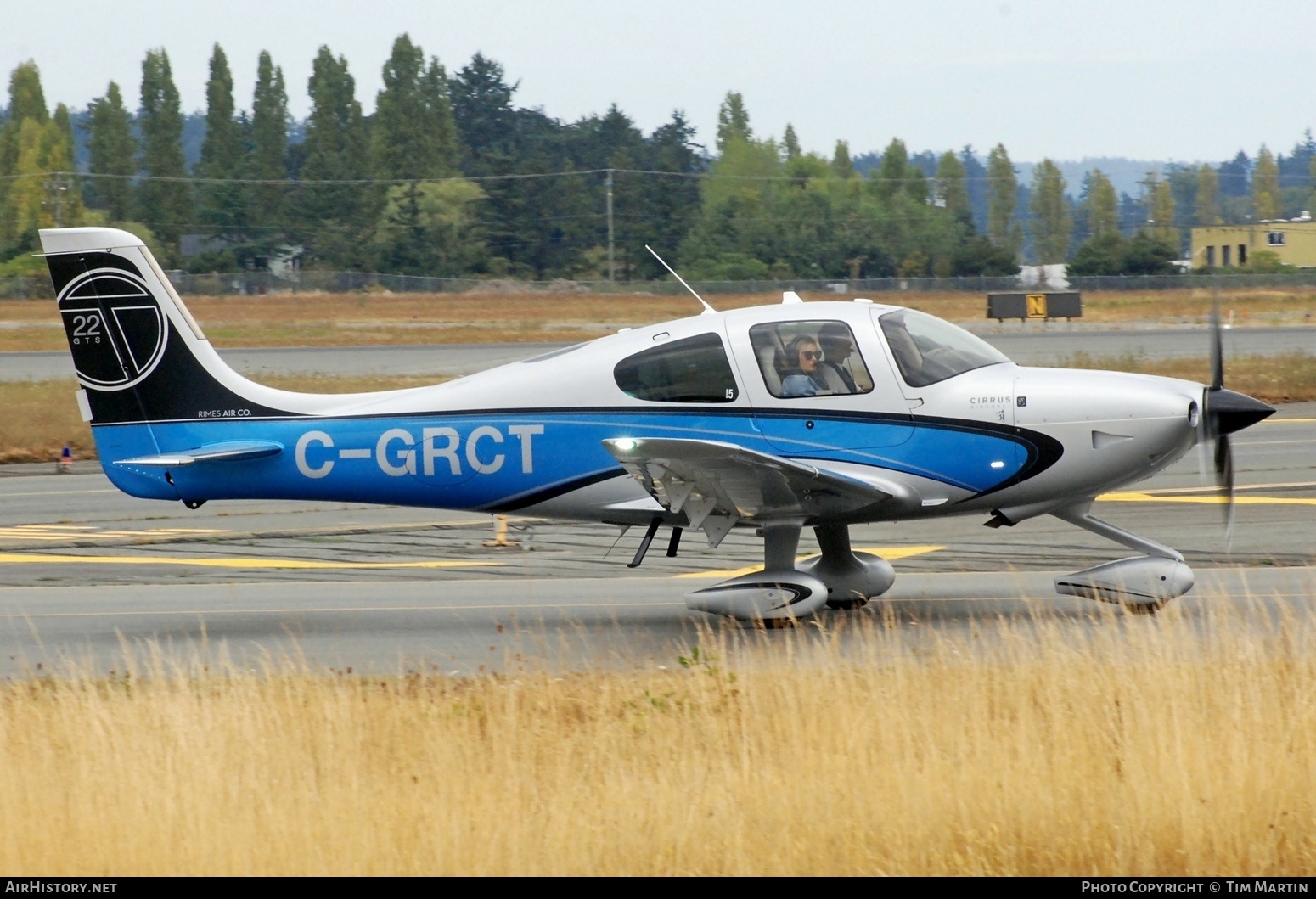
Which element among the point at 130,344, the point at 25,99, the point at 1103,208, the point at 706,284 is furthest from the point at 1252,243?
the point at 130,344

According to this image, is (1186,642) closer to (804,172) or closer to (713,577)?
(713,577)

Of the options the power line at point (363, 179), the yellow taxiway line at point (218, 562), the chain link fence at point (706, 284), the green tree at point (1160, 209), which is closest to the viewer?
the yellow taxiway line at point (218, 562)

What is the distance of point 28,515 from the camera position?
1794 centimetres

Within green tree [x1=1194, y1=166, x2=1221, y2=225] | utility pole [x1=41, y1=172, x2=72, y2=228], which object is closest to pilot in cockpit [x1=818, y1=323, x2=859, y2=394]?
utility pole [x1=41, y1=172, x2=72, y2=228]

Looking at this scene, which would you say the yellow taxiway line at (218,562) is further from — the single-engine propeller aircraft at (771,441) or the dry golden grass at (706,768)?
the dry golden grass at (706,768)

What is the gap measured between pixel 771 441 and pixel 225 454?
415cm

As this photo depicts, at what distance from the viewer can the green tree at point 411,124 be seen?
370ft

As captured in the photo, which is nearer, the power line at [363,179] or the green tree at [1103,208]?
the power line at [363,179]

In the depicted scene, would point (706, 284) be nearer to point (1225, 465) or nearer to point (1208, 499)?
point (1208, 499)

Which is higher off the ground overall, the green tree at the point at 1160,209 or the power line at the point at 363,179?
the power line at the point at 363,179

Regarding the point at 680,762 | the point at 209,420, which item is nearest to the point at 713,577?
the point at 209,420

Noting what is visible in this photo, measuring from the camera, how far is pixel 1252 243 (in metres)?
125

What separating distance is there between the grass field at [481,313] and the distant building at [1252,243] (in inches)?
1816

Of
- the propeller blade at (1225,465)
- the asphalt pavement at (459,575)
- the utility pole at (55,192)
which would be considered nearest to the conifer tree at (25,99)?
the utility pole at (55,192)
